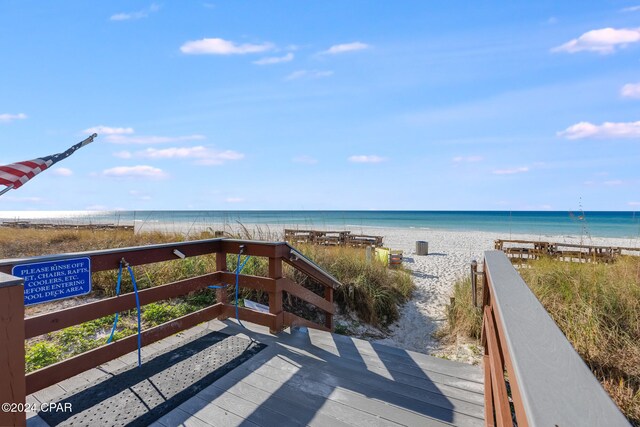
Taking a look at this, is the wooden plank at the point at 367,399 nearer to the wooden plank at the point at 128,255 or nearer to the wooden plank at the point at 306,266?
the wooden plank at the point at 306,266

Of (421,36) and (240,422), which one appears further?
(421,36)

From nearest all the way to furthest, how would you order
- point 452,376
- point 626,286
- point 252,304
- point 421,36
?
point 452,376 < point 252,304 < point 626,286 < point 421,36

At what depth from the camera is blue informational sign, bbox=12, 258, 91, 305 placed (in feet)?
7.27

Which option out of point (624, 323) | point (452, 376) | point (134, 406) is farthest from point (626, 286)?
point (134, 406)

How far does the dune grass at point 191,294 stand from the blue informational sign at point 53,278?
1.84 m

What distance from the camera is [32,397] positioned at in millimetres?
2518

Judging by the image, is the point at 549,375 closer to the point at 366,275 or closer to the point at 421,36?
the point at 366,275

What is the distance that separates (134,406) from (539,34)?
901cm

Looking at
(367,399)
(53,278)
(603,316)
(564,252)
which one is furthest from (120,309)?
(564,252)

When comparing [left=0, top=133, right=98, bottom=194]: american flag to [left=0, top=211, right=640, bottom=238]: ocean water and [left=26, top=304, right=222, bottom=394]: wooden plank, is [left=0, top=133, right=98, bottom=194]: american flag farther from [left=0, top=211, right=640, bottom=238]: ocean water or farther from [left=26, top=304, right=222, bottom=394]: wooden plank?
[left=26, top=304, right=222, bottom=394]: wooden plank

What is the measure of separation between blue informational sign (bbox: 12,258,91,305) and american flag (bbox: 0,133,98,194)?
173 inches

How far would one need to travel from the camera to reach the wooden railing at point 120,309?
1.61 m

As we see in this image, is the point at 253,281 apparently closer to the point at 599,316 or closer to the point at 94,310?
the point at 94,310

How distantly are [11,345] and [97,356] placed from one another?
4.28 feet
